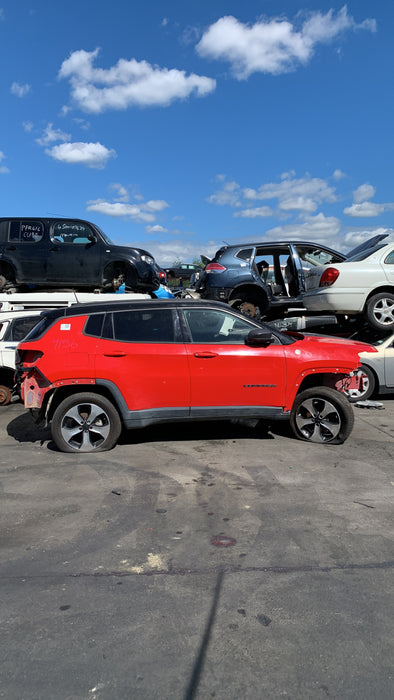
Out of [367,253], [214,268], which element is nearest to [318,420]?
[367,253]

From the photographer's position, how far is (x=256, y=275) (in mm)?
9789

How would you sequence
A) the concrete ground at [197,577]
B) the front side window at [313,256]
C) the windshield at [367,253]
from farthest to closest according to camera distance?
the front side window at [313,256], the windshield at [367,253], the concrete ground at [197,577]

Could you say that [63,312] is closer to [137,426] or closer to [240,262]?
[137,426]

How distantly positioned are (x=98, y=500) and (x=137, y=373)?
1.62m

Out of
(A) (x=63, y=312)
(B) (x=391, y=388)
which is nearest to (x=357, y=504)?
(A) (x=63, y=312)

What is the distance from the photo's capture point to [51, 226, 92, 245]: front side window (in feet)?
31.4

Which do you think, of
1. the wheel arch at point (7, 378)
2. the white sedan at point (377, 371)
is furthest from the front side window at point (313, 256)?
the wheel arch at point (7, 378)

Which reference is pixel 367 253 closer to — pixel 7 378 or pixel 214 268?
pixel 214 268

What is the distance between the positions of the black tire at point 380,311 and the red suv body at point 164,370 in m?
2.82

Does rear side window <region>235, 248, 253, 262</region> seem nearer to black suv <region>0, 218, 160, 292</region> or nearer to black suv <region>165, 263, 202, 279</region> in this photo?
black suv <region>0, 218, 160, 292</region>

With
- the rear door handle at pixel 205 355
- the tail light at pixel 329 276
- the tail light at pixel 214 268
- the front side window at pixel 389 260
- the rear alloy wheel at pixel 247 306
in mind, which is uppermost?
the front side window at pixel 389 260

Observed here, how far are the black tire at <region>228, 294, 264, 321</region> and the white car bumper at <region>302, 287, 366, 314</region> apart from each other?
1503mm

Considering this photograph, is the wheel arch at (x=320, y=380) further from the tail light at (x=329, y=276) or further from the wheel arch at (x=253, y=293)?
the wheel arch at (x=253, y=293)

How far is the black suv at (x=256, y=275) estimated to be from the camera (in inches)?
385
